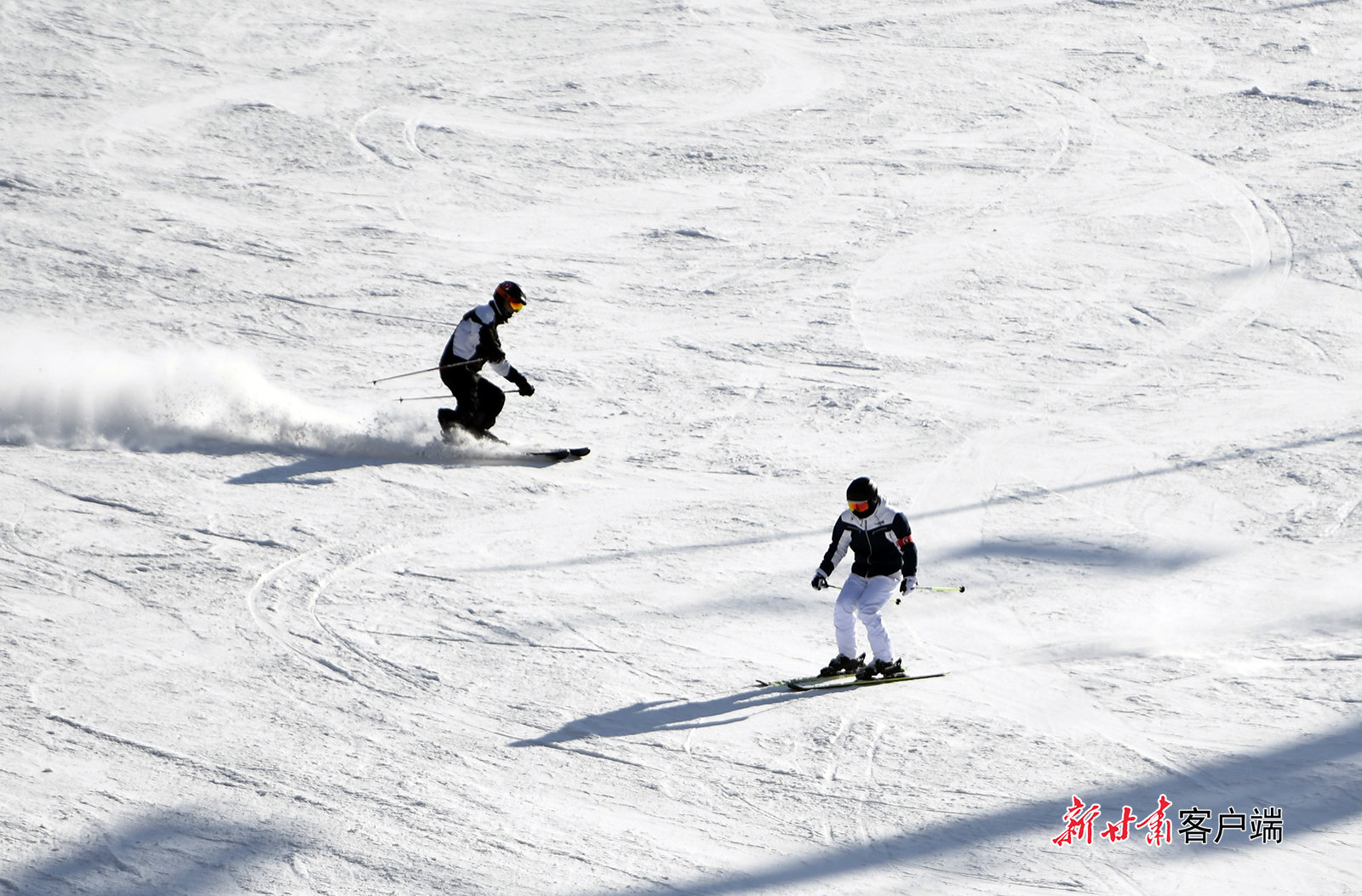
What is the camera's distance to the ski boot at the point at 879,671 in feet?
24.2

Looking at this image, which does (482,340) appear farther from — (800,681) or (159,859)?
(159,859)

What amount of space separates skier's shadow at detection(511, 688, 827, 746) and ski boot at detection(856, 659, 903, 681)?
295 millimetres

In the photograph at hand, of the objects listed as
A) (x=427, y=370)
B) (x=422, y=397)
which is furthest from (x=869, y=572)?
(x=422, y=397)

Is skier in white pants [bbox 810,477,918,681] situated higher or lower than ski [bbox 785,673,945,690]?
higher

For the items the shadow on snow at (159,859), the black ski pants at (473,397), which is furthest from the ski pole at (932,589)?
the black ski pants at (473,397)

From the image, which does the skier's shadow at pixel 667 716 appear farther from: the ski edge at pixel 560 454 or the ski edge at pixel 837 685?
the ski edge at pixel 560 454

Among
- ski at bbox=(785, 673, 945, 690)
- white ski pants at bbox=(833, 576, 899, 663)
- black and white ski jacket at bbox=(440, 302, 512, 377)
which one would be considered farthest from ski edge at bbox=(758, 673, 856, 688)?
black and white ski jacket at bbox=(440, 302, 512, 377)

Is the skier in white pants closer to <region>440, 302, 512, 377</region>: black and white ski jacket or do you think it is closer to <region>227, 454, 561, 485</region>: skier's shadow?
<region>227, 454, 561, 485</region>: skier's shadow

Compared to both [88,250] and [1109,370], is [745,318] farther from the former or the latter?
[88,250]

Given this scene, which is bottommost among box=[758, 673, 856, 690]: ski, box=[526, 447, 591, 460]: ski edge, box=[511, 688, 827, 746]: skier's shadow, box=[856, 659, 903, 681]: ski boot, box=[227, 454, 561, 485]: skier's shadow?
box=[511, 688, 827, 746]: skier's shadow

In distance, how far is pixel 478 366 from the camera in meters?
10.6

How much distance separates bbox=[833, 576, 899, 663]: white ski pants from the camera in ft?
23.9

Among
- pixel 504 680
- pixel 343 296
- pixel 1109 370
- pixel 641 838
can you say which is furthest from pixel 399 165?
pixel 641 838

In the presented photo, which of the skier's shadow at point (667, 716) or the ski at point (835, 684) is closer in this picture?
the skier's shadow at point (667, 716)
